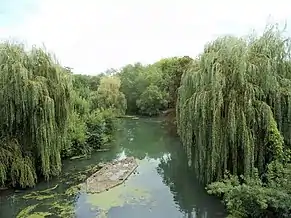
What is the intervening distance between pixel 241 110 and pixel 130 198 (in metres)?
4.53

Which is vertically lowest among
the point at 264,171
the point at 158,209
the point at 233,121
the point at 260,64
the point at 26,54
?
the point at 158,209

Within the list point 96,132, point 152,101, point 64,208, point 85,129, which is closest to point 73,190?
point 64,208

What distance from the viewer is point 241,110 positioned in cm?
1027

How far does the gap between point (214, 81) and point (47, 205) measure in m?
6.40

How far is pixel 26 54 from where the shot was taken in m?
12.9

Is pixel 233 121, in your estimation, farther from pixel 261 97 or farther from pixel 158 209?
pixel 158 209

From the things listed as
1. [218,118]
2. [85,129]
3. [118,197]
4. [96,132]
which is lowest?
[118,197]

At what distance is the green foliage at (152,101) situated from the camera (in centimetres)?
3800

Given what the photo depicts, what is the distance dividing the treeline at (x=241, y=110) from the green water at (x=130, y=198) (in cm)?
97

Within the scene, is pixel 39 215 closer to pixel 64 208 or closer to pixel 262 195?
pixel 64 208

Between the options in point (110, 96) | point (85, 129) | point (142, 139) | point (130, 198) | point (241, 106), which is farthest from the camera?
point (110, 96)

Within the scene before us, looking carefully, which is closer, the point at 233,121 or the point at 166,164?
the point at 233,121

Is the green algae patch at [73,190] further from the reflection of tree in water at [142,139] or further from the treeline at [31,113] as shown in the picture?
the reflection of tree in water at [142,139]

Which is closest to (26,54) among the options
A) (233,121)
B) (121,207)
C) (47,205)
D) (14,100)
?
(14,100)
